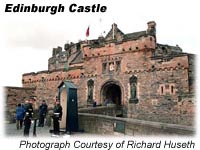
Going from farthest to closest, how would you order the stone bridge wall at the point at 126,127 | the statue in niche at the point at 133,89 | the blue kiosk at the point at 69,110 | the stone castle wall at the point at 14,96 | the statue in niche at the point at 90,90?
the stone castle wall at the point at 14,96
the statue in niche at the point at 90,90
the statue in niche at the point at 133,89
the blue kiosk at the point at 69,110
the stone bridge wall at the point at 126,127

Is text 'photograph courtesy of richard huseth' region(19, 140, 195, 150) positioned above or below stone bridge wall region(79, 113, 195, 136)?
below

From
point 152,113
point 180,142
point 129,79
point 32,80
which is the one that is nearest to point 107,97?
point 129,79

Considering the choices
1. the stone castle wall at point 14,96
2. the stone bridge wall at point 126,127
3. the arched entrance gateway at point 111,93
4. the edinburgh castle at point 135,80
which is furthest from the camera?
the stone castle wall at point 14,96

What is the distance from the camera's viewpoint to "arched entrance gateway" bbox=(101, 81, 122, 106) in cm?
2018

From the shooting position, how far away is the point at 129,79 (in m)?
19.0

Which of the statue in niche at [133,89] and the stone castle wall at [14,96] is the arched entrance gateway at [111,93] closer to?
the statue in niche at [133,89]

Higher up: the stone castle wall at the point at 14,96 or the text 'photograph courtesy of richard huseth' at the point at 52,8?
the text 'photograph courtesy of richard huseth' at the point at 52,8

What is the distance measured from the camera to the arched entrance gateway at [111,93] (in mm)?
20183

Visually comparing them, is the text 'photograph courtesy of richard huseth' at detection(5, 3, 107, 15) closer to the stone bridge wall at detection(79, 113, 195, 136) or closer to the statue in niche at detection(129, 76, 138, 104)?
the stone bridge wall at detection(79, 113, 195, 136)

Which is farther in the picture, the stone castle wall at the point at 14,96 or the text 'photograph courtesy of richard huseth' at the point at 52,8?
the stone castle wall at the point at 14,96

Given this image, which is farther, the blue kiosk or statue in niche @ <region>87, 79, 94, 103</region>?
statue in niche @ <region>87, 79, 94, 103</region>

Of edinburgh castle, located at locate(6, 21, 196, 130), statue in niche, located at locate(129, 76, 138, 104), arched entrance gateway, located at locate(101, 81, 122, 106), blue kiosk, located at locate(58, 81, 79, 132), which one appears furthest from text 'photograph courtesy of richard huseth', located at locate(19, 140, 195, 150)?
arched entrance gateway, located at locate(101, 81, 122, 106)

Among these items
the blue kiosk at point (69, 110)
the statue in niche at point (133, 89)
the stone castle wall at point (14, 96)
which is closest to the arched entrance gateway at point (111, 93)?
the statue in niche at point (133, 89)

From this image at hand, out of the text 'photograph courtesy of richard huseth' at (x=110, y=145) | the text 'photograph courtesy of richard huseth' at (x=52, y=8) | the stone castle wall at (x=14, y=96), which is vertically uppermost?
the text 'photograph courtesy of richard huseth' at (x=52, y=8)
